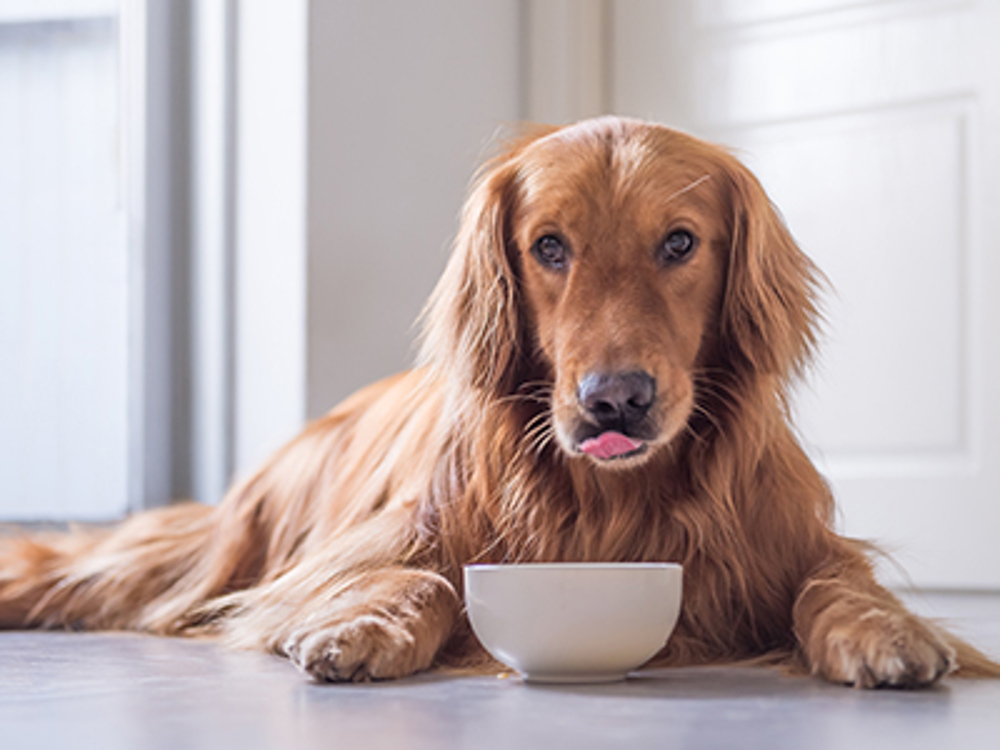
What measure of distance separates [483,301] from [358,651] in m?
0.52

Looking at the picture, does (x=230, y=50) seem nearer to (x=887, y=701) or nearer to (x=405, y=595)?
(x=405, y=595)

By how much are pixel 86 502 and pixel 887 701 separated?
231cm

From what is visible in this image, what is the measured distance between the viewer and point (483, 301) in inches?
66.3

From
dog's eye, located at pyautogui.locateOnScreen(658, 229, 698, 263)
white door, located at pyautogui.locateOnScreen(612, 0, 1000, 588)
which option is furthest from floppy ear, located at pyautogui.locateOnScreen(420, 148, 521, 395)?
white door, located at pyautogui.locateOnScreen(612, 0, 1000, 588)

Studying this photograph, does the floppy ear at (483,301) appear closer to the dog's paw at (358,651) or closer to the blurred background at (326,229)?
the dog's paw at (358,651)

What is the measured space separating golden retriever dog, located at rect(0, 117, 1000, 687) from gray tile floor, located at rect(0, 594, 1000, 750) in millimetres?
100

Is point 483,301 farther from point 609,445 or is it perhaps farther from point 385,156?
point 385,156

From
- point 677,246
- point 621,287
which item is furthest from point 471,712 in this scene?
point 677,246

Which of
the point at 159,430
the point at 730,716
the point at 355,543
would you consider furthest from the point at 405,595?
the point at 159,430

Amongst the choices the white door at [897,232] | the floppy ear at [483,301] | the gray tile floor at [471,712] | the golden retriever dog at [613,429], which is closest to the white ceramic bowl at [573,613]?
the gray tile floor at [471,712]

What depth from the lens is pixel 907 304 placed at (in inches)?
118

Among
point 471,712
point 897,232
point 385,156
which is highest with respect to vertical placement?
point 385,156

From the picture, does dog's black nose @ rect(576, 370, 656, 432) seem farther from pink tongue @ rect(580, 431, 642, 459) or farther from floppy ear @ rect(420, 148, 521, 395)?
floppy ear @ rect(420, 148, 521, 395)

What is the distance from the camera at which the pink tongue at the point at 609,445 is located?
1458 millimetres
